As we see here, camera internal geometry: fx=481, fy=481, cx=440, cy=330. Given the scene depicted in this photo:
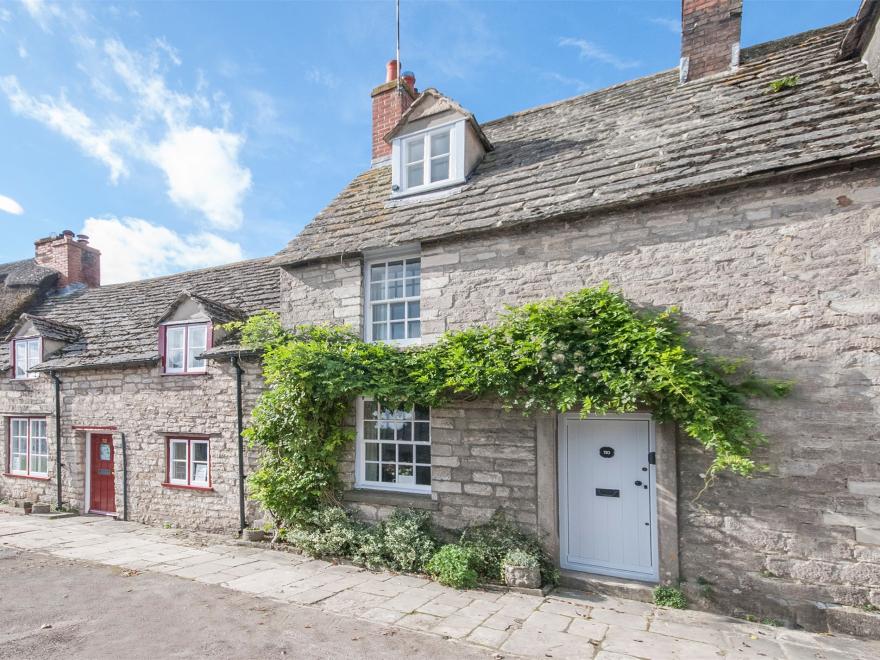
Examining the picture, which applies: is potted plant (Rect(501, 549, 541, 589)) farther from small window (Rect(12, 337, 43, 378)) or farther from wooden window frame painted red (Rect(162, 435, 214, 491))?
small window (Rect(12, 337, 43, 378))

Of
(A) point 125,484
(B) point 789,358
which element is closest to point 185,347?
(A) point 125,484

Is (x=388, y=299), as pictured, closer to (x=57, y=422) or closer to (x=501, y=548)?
(x=501, y=548)

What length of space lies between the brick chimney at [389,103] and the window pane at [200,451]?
24.5 feet

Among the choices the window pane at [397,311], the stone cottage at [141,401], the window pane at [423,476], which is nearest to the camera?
the window pane at [423,476]

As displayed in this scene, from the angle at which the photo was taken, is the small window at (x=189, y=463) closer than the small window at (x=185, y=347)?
Yes

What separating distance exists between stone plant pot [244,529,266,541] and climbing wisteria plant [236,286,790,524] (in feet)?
2.42

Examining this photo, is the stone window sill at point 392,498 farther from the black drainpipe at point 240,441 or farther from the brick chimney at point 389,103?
the brick chimney at point 389,103

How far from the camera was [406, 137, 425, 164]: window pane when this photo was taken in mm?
9414

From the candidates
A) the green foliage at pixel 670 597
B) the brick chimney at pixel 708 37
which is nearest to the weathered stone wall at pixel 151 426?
the green foliage at pixel 670 597

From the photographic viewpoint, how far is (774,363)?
5883 millimetres

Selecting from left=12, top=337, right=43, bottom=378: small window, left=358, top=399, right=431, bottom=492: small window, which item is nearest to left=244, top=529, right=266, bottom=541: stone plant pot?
left=358, top=399, right=431, bottom=492: small window

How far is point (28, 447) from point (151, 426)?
5.19m

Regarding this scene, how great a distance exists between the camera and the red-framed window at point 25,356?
1305cm

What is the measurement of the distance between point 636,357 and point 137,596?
24.2ft
